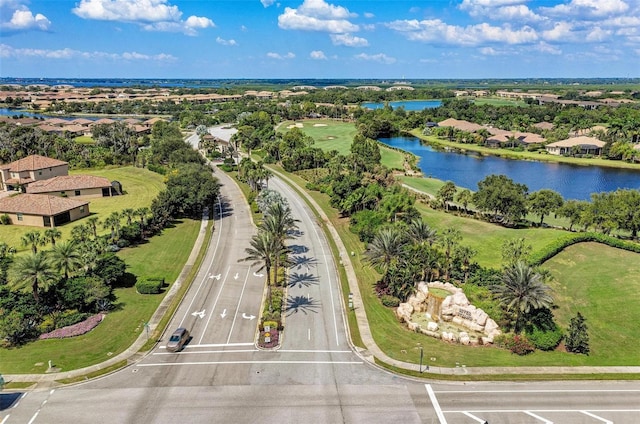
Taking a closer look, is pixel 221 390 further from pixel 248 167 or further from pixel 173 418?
pixel 248 167

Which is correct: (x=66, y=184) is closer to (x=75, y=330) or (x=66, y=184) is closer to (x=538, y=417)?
(x=75, y=330)

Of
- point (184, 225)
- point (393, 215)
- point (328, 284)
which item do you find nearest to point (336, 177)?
point (393, 215)

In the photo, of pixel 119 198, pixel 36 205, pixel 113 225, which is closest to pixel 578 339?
pixel 113 225

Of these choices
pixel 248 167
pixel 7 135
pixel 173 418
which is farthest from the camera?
pixel 7 135

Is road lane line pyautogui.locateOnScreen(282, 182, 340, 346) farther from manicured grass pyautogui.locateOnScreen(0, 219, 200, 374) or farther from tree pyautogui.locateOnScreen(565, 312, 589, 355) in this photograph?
tree pyautogui.locateOnScreen(565, 312, 589, 355)

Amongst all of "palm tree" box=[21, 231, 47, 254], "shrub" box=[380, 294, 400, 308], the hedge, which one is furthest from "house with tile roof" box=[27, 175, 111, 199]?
the hedge
